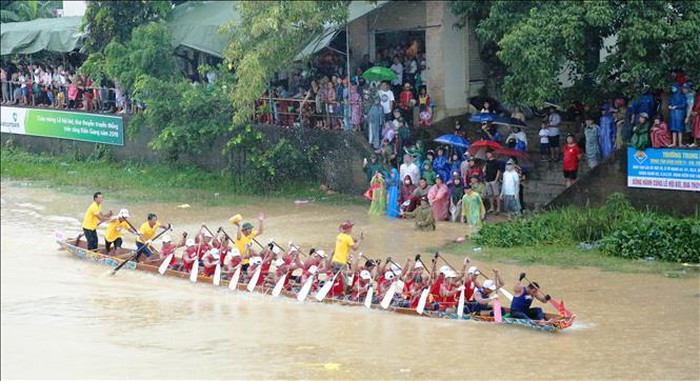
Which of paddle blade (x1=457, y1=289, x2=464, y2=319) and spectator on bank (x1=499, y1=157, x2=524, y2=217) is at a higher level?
spectator on bank (x1=499, y1=157, x2=524, y2=217)

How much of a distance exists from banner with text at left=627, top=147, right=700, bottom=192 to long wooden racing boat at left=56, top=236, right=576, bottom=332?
20.7 ft

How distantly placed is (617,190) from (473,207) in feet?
8.91

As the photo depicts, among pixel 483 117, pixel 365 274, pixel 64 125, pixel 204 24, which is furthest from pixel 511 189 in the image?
pixel 64 125

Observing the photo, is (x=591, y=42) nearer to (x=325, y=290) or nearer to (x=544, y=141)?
(x=544, y=141)

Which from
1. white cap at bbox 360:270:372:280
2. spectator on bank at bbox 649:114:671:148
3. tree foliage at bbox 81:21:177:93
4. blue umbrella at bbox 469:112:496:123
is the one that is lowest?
white cap at bbox 360:270:372:280

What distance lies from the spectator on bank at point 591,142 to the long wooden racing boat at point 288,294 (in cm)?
700

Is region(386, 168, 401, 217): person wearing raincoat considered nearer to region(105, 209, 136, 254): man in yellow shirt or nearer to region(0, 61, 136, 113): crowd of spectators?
region(105, 209, 136, 254): man in yellow shirt

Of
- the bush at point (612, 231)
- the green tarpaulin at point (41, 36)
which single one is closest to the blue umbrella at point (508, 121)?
the bush at point (612, 231)

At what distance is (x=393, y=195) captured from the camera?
2600cm

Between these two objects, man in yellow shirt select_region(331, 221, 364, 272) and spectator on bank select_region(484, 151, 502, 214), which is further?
spectator on bank select_region(484, 151, 502, 214)

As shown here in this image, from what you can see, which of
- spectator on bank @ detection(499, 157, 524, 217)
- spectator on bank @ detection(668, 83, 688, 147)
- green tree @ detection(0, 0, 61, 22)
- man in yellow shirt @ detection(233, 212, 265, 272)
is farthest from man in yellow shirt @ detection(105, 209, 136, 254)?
green tree @ detection(0, 0, 61, 22)

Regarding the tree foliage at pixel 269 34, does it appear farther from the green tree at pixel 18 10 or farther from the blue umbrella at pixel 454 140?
the green tree at pixel 18 10

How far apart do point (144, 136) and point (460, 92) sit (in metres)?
9.48

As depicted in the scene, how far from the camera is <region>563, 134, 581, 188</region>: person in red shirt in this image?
24250 millimetres
